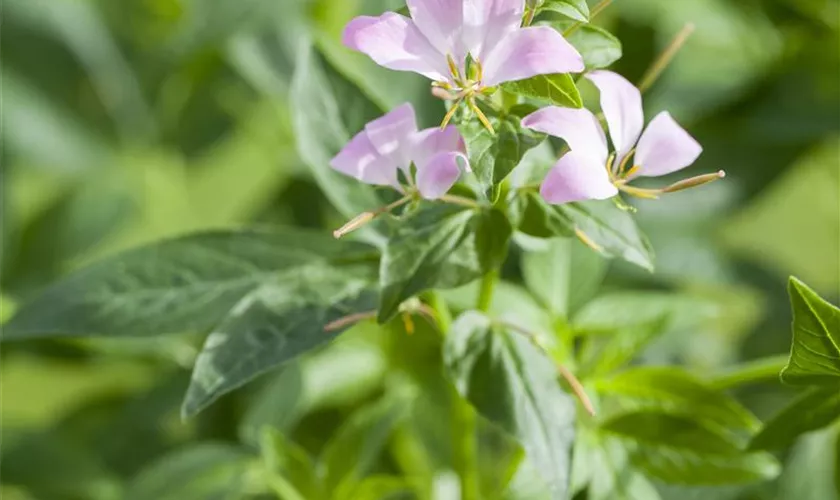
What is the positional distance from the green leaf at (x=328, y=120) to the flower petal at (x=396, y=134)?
97 millimetres

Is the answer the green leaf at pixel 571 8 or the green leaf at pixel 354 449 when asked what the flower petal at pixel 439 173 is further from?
the green leaf at pixel 354 449

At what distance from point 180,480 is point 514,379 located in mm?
200

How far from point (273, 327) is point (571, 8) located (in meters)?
0.17

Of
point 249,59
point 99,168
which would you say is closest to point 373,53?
point 249,59

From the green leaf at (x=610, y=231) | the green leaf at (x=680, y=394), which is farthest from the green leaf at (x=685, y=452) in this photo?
the green leaf at (x=610, y=231)

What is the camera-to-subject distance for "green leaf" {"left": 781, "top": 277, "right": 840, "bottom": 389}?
0.37 meters

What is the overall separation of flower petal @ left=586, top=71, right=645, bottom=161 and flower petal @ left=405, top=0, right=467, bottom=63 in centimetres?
5

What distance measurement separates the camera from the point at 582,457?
489 millimetres

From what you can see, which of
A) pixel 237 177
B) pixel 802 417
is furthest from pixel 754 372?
pixel 237 177

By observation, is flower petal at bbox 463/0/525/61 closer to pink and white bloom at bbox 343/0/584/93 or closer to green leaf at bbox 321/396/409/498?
pink and white bloom at bbox 343/0/584/93

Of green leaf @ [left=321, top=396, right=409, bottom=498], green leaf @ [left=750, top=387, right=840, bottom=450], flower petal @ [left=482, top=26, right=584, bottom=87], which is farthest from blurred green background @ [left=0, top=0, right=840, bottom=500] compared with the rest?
flower petal @ [left=482, top=26, right=584, bottom=87]

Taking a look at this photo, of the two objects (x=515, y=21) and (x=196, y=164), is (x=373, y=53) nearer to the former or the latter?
(x=515, y=21)

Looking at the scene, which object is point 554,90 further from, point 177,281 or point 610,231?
point 177,281

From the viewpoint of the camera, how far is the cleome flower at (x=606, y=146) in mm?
350
